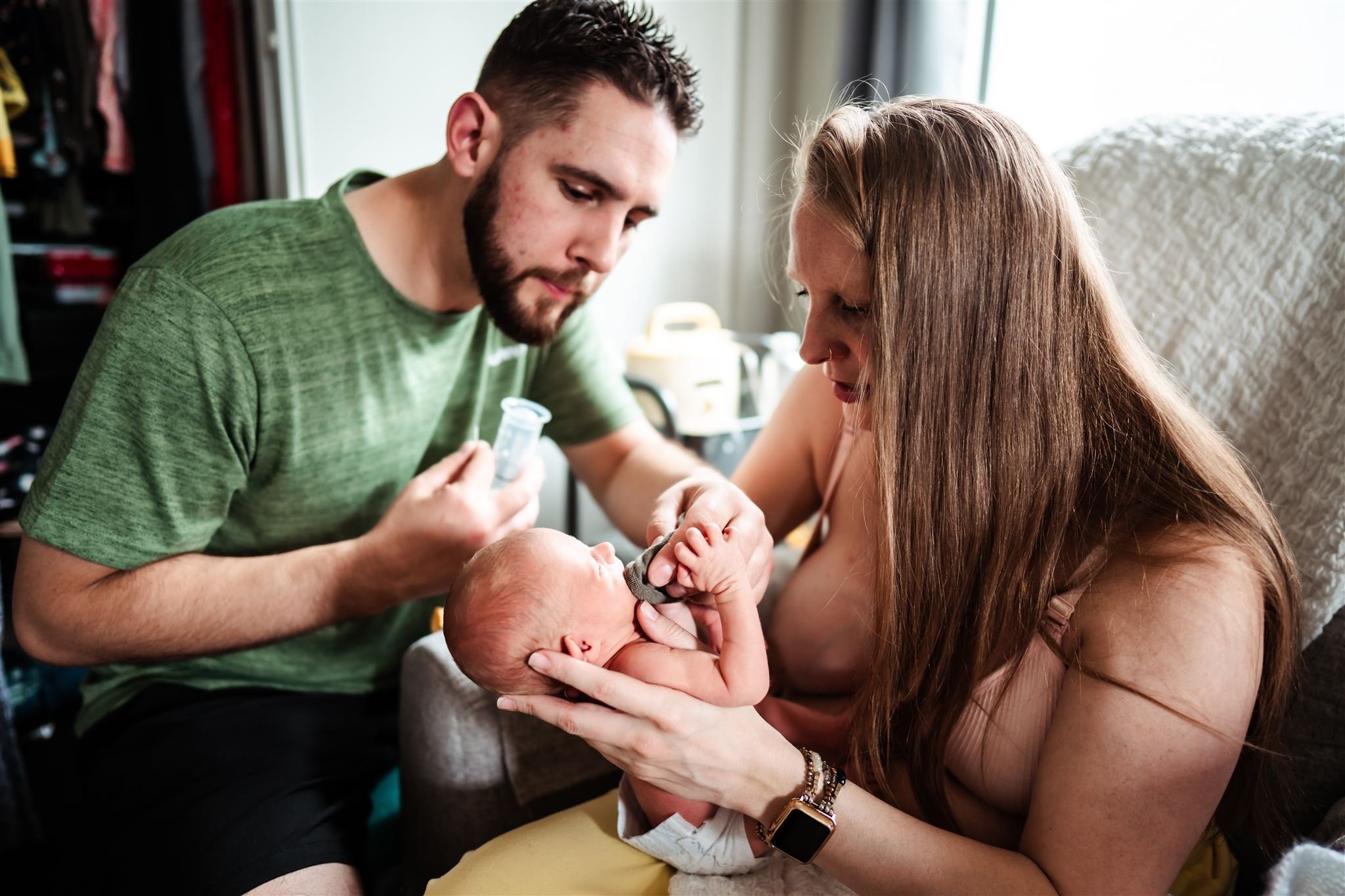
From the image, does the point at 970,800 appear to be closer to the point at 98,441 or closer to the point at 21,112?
the point at 98,441

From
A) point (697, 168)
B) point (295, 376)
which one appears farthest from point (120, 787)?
point (697, 168)

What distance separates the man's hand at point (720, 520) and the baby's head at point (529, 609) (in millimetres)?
75

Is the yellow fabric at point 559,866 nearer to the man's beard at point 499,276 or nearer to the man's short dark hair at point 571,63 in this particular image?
the man's beard at point 499,276

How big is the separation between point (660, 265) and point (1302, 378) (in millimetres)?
2462

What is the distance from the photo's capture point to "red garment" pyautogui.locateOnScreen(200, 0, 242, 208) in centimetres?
279

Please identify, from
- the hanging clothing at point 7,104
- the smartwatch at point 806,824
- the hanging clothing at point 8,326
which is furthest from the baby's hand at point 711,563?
the hanging clothing at point 7,104

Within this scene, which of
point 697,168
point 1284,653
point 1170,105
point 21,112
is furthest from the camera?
point 697,168

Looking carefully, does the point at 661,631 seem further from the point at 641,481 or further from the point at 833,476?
the point at 641,481

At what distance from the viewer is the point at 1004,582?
0.95m

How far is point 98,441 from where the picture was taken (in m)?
1.10

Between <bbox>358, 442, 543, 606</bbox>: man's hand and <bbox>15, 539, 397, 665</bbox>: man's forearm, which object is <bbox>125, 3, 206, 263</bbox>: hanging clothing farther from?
<bbox>358, 442, 543, 606</bbox>: man's hand

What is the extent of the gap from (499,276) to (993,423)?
0.84 meters

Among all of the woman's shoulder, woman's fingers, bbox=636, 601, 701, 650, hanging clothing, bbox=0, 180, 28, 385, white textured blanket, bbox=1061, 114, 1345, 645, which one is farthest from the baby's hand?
hanging clothing, bbox=0, 180, 28, 385

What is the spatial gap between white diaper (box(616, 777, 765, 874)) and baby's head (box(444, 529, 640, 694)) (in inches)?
8.7
